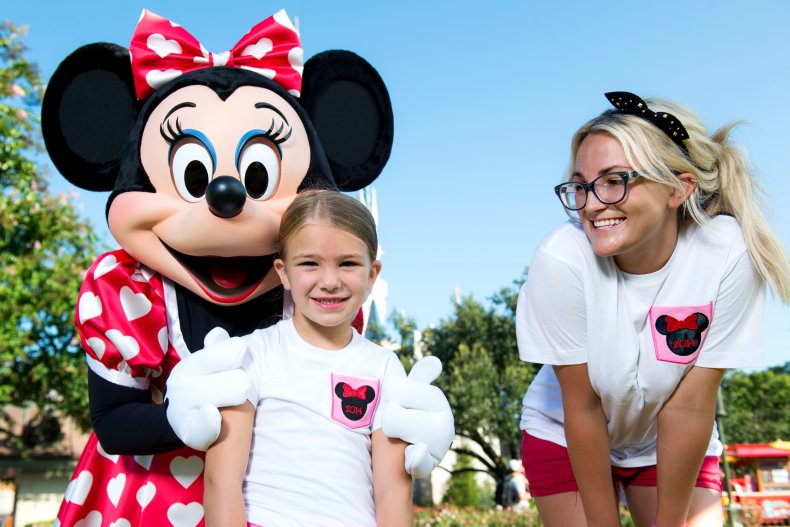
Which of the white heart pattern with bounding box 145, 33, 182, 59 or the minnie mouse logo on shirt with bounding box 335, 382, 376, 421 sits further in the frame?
the white heart pattern with bounding box 145, 33, 182, 59

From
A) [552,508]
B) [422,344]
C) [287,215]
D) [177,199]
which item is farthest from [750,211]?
Result: [422,344]

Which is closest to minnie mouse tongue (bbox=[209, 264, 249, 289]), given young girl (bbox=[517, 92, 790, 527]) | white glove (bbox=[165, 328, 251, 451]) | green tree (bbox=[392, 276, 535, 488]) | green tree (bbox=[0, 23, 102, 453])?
white glove (bbox=[165, 328, 251, 451])

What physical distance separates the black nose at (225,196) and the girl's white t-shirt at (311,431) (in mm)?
442

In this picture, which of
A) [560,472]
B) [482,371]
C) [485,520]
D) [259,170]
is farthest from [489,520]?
[482,371]

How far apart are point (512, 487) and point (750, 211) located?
12576 mm

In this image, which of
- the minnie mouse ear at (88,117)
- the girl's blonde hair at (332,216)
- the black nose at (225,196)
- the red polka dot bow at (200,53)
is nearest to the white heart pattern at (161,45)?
the red polka dot bow at (200,53)

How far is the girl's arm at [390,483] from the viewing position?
217cm

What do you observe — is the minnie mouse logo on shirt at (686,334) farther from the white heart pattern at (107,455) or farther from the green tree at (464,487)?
the green tree at (464,487)

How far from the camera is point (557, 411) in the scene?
2.81 meters

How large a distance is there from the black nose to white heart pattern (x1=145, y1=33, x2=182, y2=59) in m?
0.79

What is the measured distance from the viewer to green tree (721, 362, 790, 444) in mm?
33781

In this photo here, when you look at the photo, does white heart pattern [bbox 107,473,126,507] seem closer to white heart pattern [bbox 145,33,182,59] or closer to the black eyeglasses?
white heart pattern [bbox 145,33,182,59]

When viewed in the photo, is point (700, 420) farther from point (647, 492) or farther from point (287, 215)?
point (287, 215)

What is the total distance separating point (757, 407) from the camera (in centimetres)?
3959
